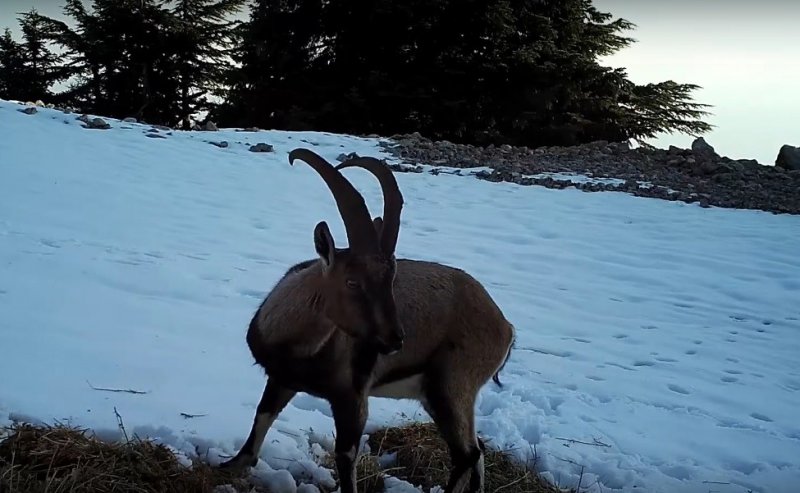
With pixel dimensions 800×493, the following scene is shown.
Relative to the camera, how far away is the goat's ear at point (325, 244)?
3.72m

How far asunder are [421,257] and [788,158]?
38.2ft

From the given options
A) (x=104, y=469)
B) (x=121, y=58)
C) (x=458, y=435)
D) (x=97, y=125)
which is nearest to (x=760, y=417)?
(x=458, y=435)

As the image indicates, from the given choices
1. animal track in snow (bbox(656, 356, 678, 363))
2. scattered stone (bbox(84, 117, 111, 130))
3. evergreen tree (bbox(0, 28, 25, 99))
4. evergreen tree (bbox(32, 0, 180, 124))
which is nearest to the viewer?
animal track in snow (bbox(656, 356, 678, 363))

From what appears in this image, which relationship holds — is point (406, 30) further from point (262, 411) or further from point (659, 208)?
point (262, 411)

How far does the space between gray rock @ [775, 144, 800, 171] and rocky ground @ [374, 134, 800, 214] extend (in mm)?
916

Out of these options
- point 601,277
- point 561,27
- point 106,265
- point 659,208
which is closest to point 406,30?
point 561,27

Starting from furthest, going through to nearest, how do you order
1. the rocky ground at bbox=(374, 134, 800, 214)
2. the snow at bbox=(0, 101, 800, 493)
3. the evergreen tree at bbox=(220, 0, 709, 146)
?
the evergreen tree at bbox=(220, 0, 709, 146), the rocky ground at bbox=(374, 134, 800, 214), the snow at bbox=(0, 101, 800, 493)

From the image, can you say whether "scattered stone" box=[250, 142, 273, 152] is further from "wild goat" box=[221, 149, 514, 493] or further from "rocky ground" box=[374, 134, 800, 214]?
"wild goat" box=[221, 149, 514, 493]

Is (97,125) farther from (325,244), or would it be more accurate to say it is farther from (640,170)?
(325,244)

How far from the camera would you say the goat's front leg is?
12.3 feet

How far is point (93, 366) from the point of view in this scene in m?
4.73

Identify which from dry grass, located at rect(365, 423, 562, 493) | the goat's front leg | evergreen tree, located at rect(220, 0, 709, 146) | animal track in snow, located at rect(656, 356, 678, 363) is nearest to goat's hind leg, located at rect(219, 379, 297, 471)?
Answer: the goat's front leg

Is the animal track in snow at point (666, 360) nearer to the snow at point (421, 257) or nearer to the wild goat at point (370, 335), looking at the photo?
the snow at point (421, 257)

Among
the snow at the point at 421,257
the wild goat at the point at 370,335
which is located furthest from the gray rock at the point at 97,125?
the wild goat at the point at 370,335
